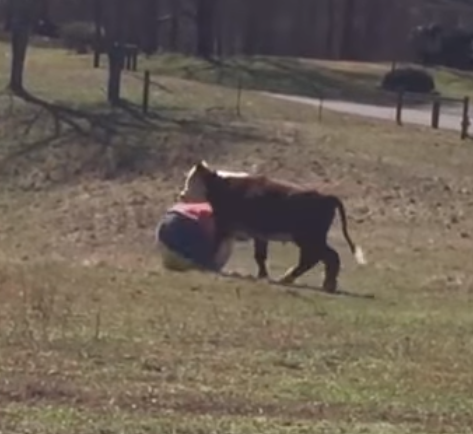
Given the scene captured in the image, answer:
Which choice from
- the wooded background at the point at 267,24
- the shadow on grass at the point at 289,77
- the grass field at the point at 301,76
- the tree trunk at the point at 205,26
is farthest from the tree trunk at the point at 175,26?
the shadow on grass at the point at 289,77

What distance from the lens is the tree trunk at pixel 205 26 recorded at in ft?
221

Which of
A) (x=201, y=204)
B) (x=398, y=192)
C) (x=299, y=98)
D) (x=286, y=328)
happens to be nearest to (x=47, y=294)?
(x=286, y=328)

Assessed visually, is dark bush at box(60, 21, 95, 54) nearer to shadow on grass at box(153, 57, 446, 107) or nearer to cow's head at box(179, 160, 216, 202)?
shadow on grass at box(153, 57, 446, 107)

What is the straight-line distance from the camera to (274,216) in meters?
21.0

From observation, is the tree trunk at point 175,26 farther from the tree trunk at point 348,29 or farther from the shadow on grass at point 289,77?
the shadow on grass at point 289,77

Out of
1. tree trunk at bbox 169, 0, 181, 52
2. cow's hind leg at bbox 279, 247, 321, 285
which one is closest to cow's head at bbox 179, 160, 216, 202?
cow's hind leg at bbox 279, 247, 321, 285

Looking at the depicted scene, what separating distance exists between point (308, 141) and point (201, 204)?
16153 mm

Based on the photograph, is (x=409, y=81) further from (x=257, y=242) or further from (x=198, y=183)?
(x=257, y=242)

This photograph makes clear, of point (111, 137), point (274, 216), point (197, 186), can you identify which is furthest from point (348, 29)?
point (274, 216)

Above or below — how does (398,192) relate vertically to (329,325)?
below

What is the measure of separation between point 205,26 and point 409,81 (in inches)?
489

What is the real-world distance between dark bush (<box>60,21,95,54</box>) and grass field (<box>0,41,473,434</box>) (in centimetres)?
2566

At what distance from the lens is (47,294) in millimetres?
14406

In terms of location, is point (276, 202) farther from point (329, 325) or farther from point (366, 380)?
point (366, 380)
